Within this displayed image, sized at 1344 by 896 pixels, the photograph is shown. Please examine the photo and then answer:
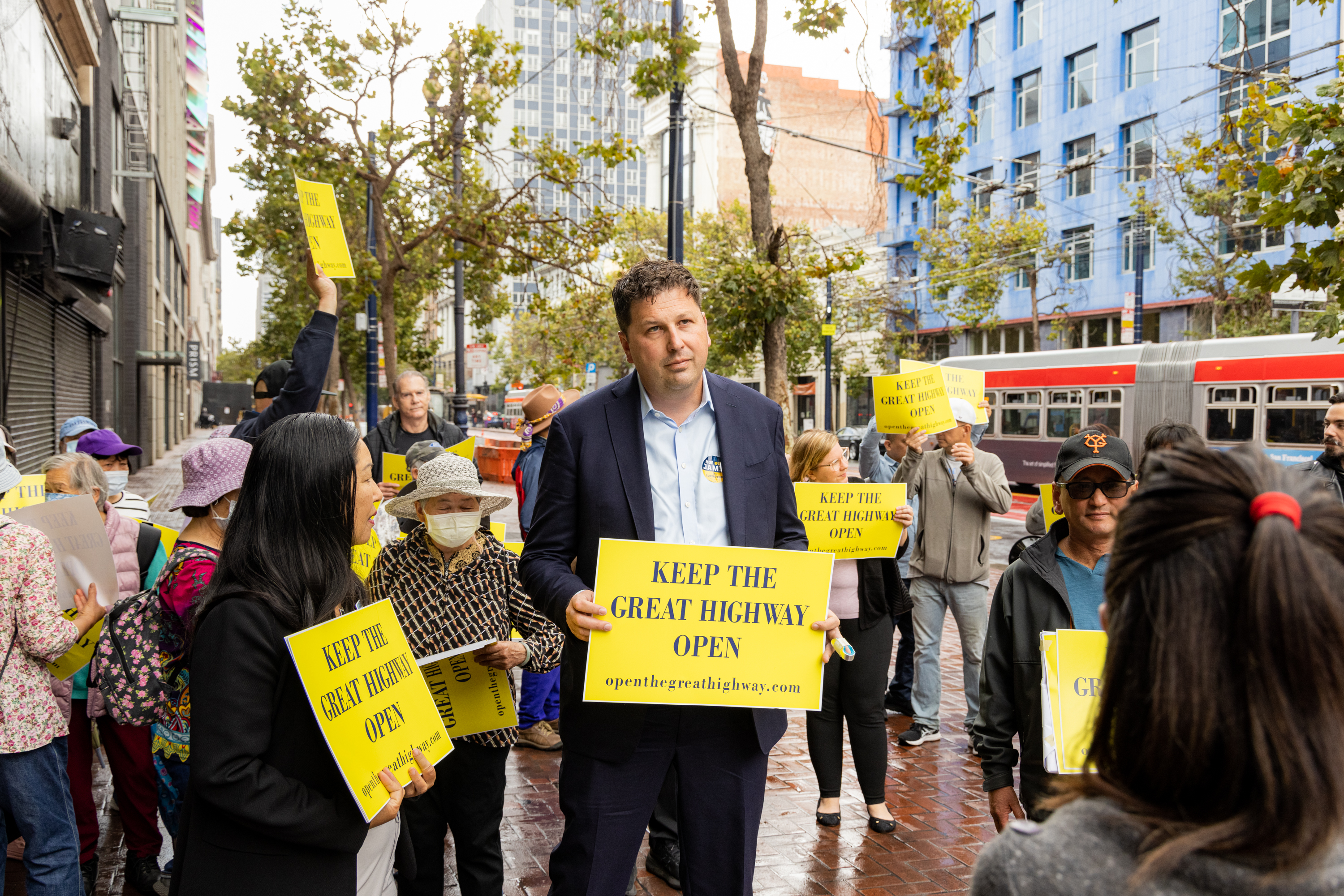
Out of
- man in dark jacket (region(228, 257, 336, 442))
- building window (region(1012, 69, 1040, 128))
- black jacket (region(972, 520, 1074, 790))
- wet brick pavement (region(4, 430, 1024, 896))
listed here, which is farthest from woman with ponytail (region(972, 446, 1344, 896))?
building window (region(1012, 69, 1040, 128))

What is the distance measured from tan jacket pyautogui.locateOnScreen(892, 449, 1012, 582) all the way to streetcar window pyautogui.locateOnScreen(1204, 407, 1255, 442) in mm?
15342

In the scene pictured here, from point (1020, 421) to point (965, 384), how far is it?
19.8m

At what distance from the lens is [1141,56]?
32.8 meters

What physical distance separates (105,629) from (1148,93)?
3645 cm

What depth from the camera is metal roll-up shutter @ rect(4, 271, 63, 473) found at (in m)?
10.8

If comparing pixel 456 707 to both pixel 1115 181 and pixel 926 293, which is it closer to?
pixel 1115 181

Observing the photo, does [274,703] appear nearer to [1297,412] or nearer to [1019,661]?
[1019,661]

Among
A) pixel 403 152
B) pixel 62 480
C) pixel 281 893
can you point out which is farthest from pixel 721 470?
pixel 403 152

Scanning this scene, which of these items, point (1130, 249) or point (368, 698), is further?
point (1130, 249)

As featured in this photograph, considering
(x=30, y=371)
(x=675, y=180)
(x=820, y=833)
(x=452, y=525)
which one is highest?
(x=675, y=180)

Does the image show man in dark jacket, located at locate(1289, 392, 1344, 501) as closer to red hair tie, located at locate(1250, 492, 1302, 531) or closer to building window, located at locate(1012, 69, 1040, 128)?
red hair tie, located at locate(1250, 492, 1302, 531)

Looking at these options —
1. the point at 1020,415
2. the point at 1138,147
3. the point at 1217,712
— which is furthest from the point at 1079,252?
the point at 1217,712

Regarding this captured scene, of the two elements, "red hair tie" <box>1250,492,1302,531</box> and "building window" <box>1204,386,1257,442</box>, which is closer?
"red hair tie" <box>1250,492,1302,531</box>

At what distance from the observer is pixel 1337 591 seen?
1.09 metres
